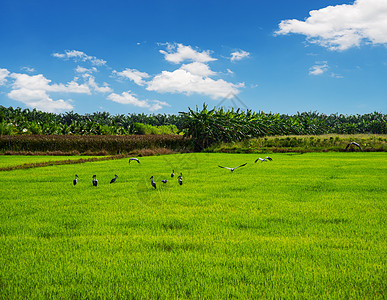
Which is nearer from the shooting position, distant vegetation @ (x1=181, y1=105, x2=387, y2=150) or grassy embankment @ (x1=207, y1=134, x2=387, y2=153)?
grassy embankment @ (x1=207, y1=134, x2=387, y2=153)

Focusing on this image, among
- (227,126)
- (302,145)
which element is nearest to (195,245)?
(302,145)

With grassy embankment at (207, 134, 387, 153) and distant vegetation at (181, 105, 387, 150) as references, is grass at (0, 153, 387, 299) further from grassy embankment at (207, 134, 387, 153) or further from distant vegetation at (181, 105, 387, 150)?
distant vegetation at (181, 105, 387, 150)

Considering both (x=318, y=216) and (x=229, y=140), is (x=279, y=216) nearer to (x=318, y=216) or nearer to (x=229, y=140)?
(x=318, y=216)

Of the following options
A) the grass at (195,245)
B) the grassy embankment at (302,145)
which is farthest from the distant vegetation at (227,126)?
the grass at (195,245)

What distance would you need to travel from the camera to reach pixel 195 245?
3271 mm

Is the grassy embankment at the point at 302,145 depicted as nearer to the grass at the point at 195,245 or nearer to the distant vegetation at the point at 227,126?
the distant vegetation at the point at 227,126

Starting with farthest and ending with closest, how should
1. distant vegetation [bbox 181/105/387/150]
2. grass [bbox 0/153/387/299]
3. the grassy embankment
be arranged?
distant vegetation [bbox 181/105/387/150] < the grassy embankment < grass [bbox 0/153/387/299]

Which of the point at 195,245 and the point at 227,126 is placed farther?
the point at 227,126

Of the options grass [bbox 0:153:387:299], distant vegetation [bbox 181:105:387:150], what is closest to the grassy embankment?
distant vegetation [bbox 181:105:387:150]

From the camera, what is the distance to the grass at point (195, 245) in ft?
8.21

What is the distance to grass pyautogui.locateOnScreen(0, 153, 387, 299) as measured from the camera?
2502 mm

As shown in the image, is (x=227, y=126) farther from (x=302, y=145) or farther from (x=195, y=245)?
(x=195, y=245)

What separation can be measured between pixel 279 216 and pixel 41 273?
3.04 metres

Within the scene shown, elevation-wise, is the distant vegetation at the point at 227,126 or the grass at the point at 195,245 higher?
the distant vegetation at the point at 227,126
